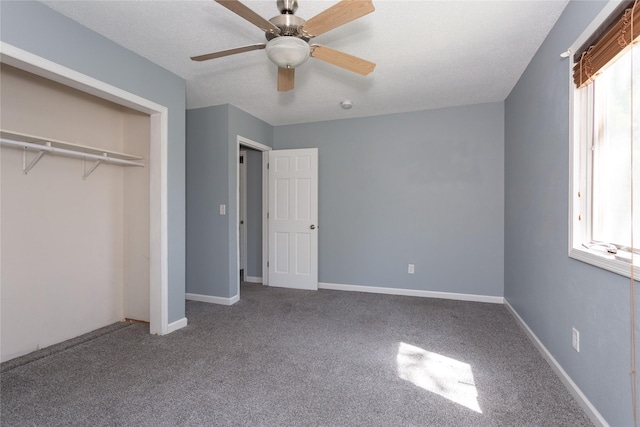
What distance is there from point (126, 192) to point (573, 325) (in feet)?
12.9

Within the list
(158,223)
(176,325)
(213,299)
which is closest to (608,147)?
(158,223)

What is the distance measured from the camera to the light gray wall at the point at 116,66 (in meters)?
1.86

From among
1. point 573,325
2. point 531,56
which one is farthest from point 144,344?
point 531,56

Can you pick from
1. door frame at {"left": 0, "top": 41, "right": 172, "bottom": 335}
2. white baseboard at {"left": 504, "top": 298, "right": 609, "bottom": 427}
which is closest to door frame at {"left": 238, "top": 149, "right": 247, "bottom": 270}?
door frame at {"left": 0, "top": 41, "right": 172, "bottom": 335}

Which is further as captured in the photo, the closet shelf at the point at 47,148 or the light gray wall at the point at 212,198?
the light gray wall at the point at 212,198

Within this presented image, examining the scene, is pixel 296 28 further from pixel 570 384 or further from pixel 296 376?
pixel 570 384

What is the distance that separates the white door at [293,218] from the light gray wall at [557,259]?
8.04ft

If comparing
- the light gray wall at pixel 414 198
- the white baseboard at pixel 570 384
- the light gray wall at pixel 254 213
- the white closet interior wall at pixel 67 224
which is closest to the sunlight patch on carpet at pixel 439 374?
the white baseboard at pixel 570 384

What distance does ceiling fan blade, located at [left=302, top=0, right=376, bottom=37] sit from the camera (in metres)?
1.49

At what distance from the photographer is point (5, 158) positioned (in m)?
2.31

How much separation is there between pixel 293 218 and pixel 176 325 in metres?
2.08

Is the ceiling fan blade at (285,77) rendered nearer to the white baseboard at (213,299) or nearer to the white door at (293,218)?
the white door at (293,218)

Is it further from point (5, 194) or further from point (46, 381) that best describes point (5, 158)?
point (46, 381)

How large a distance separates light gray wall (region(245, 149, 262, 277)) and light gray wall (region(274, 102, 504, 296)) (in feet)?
2.83
